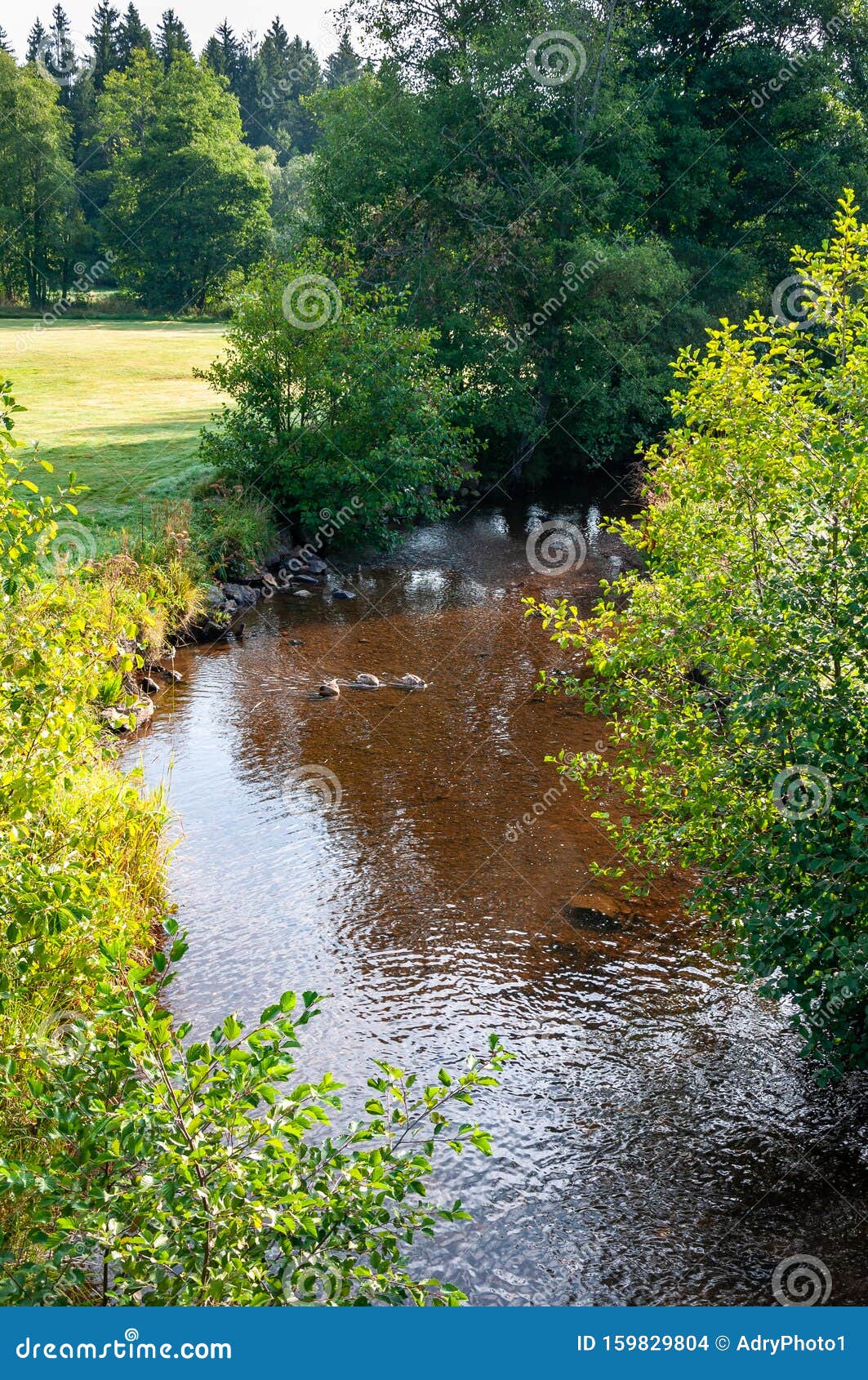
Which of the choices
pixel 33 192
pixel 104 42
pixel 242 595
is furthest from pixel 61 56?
pixel 242 595

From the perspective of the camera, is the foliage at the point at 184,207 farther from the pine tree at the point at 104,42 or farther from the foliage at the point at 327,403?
the foliage at the point at 327,403

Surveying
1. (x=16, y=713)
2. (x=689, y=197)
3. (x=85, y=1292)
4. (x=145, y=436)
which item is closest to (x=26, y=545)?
(x=16, y=713)

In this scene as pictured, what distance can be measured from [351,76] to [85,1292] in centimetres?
11447

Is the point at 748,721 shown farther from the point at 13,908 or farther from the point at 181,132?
the point at 181,132

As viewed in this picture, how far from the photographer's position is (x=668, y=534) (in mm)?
7602

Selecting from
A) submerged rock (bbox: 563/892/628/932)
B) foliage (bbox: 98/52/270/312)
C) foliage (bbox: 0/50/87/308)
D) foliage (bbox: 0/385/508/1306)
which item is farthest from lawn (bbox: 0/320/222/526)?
foliage (bbox: 98/52/270/312)

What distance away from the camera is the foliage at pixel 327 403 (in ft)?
67.6

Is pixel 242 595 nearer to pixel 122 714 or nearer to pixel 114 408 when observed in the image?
pixel 122 714

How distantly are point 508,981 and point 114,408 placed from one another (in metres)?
24.6

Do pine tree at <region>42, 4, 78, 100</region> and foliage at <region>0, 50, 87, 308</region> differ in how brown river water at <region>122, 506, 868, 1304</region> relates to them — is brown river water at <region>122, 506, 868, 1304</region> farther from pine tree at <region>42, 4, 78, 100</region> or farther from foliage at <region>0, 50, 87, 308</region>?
pine tree at <region>42, 4, 78, 100</region>

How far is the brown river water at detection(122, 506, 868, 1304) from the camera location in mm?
6035

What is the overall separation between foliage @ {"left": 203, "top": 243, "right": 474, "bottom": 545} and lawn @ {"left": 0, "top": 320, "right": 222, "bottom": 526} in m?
1.85

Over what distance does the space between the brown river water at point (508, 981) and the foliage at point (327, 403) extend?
20.7 feet

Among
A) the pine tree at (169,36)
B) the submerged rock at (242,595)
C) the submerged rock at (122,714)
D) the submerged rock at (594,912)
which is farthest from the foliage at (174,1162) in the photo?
the pine tree at (169,36)
